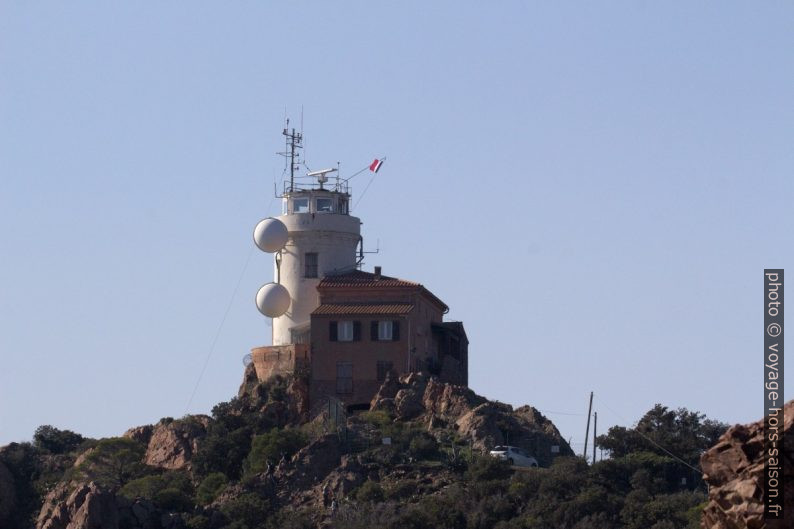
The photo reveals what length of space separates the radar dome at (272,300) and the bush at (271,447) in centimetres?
580

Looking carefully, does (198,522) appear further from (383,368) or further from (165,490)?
(383,368)

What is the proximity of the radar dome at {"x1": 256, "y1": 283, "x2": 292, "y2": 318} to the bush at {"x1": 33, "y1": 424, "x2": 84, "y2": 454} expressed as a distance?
11096mm

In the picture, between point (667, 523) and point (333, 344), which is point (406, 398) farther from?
point (667, 523)

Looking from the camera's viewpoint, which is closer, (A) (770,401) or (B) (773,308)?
(A) (770,401)

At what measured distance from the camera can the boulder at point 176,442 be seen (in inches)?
2410

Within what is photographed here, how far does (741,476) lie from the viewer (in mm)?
17438

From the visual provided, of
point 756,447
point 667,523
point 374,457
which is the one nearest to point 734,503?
point 756,447

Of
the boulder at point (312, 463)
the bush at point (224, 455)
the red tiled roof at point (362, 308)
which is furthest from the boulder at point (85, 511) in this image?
the red tiled roof at point (362, 308)

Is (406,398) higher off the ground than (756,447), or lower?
higher

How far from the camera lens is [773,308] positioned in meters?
19.9

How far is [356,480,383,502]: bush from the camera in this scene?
180 ft

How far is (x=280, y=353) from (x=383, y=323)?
4.55 metres

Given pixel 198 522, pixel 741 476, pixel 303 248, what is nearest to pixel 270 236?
pixel 303 248

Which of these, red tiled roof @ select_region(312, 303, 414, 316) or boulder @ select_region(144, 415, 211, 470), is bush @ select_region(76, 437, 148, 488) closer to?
boulder @ select_region(144, 415, 211, 470)
